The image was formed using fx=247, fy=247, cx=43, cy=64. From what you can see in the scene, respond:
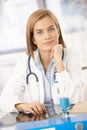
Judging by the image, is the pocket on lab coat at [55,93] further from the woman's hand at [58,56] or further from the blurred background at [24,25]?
the blurred background at [24,25]

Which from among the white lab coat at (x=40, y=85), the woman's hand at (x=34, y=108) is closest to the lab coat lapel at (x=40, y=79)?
the white lab coat at (x=40, y=85)

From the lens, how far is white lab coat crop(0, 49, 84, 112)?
1.46 metres

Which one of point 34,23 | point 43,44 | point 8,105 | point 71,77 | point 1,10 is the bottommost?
point 8,105

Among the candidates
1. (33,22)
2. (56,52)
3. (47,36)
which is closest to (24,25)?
(33,22)

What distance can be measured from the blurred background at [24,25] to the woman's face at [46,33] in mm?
64

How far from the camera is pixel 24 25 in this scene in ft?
5.75

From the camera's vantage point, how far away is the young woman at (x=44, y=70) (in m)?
1.47

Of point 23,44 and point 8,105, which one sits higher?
point 23,44

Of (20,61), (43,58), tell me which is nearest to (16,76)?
(20,61)

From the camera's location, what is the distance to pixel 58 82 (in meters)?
1.52

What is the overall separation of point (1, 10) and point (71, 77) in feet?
2.33

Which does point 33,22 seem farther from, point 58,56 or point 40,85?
point 40,85

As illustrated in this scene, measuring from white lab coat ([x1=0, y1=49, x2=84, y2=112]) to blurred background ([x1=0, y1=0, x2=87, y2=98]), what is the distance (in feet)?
0.24

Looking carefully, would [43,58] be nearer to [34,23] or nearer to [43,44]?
[43,44]
